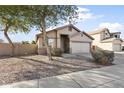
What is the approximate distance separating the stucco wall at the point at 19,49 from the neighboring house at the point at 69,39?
5.60ft

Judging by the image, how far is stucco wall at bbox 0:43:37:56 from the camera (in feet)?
61.2

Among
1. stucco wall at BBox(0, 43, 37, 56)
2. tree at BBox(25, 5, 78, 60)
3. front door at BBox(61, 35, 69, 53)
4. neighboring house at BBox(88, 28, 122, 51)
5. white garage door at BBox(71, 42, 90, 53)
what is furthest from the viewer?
neighboring house at BBox(88, 28, 122, 51)

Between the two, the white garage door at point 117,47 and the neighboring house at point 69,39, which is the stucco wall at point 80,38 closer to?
the neighboring house at point 69,39

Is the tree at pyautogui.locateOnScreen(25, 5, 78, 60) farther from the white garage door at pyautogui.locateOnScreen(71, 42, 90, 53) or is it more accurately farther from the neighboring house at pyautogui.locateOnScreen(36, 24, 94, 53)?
the white garage door at pyautogui.locateOnScreen(71, 42, 90, 53)

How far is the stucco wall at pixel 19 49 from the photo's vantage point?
1865cm

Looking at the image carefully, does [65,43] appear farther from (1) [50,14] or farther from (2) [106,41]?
(2) [106,41]

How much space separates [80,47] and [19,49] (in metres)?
8.99

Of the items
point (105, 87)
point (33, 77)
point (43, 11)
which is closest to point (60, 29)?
point (43, 11)

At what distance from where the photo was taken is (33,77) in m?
7.72

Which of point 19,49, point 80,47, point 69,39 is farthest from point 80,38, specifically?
point 19,49

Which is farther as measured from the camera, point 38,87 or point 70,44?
point 70,44

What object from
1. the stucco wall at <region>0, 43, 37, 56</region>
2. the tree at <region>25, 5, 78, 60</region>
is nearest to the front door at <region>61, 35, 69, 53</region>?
the stucco wall at <region>0, 43, 37, 56</region>
